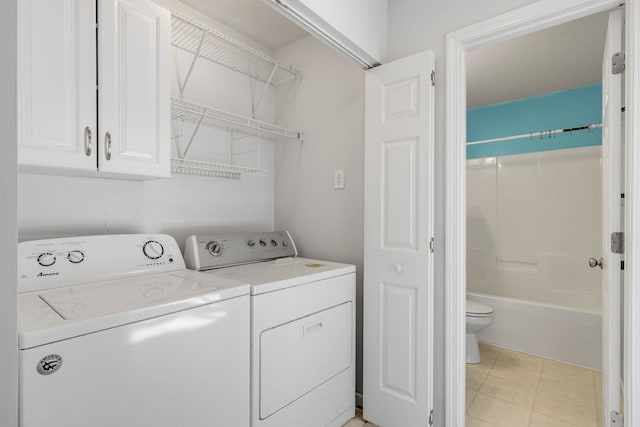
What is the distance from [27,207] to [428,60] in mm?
1998

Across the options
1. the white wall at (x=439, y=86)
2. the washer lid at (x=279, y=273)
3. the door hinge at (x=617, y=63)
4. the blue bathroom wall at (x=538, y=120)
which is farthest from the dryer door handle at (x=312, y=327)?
the blue bathroom wall at (x=538, y=120)

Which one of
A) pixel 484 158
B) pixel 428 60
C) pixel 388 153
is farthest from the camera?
pixel 484 158

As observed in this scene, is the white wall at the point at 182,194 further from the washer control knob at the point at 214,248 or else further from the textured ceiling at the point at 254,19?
the washer control knob at the point at 214,248

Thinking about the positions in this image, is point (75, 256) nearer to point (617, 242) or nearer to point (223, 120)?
point (223, 120)

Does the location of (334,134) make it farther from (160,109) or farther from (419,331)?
(419,331)

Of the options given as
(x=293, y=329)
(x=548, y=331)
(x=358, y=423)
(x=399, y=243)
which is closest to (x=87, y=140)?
(x=293, y=329)

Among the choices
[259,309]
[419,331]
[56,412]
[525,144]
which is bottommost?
[419,331]

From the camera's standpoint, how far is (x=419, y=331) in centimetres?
164

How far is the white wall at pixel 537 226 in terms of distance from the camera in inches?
117

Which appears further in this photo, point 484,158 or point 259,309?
point 484,158

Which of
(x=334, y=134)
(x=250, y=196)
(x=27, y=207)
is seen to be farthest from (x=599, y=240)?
(x=27, y=207)

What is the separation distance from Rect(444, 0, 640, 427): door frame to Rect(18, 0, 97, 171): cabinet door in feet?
5.30

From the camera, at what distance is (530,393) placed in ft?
7.00

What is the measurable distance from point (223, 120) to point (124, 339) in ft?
4.48
